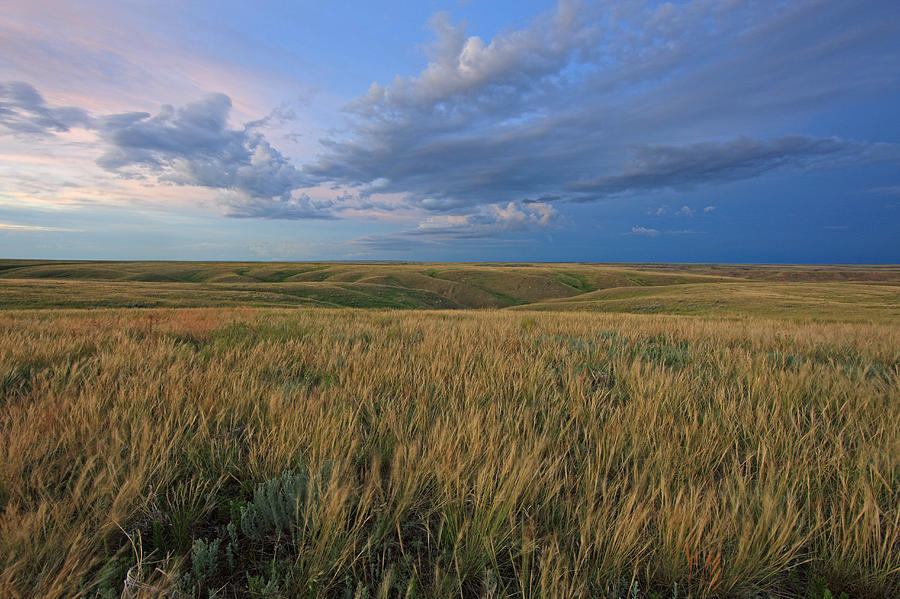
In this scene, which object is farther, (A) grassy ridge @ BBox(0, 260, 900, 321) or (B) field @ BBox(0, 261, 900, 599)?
(A) grassy ridge @ BBox(0, 260, 900, 321)

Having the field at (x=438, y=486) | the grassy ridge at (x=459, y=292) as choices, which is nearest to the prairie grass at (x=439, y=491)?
the field at (x=438, y=486)

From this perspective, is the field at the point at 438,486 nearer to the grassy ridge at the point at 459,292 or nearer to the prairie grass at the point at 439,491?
the prairie grass at the point at 439,491

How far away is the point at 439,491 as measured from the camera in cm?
188

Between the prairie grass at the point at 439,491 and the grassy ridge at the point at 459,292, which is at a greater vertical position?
the prairie grass at the point at 439,491

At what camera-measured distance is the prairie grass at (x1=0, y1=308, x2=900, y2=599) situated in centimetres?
143

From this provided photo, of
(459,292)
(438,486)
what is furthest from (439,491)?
(459,292)

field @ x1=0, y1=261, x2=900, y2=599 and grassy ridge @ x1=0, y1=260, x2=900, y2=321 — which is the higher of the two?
field @ x1=0, y1=261, x2=900, y2=599

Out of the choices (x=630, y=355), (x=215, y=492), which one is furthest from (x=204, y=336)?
(x=630, y=355)

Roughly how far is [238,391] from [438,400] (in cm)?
170

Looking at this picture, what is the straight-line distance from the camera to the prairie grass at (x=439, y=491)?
1.43 m

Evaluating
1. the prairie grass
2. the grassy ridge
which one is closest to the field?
the prairie grass

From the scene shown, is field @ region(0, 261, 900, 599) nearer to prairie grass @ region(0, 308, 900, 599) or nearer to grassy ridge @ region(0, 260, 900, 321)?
prairie grass @ region(0, 308, 900, 599)

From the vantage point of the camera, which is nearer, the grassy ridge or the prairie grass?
the prairie grass

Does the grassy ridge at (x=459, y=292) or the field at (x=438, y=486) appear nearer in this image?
the field at (x=438, y=486)
